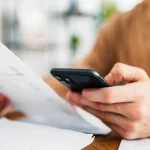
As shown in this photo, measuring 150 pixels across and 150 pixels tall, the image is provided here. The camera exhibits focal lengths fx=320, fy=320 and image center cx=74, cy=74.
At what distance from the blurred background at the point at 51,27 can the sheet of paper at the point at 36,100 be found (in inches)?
105

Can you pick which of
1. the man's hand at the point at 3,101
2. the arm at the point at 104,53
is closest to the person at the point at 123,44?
the arm at the point at 104,53

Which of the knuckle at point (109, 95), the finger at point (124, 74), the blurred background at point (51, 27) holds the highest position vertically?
the finger at point (124, 74)

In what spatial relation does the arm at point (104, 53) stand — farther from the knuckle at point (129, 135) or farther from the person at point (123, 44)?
the knuckle at point (129, 135)

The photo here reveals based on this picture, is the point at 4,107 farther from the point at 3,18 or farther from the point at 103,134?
the point at 3,18

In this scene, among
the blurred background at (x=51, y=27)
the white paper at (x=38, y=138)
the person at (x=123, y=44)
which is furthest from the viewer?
the blurred background at (x=51, y=27)

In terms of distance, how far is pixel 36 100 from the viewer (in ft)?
1.76

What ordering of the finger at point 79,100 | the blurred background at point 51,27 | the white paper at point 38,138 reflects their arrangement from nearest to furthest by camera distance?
the white paper at point 38,138 < the finger at point 79,100 < the blurred background at point 51,27

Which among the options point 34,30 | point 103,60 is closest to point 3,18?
point 34,30

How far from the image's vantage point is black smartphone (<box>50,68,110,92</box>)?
0.43m

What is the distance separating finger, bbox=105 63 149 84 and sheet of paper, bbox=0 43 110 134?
8cm

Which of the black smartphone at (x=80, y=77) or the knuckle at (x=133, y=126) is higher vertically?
the black smartphone at (x=80, y=77)

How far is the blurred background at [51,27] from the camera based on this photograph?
3.29 meters

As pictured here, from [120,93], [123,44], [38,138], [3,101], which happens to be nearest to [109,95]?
[120,93]

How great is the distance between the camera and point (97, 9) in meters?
3.63
